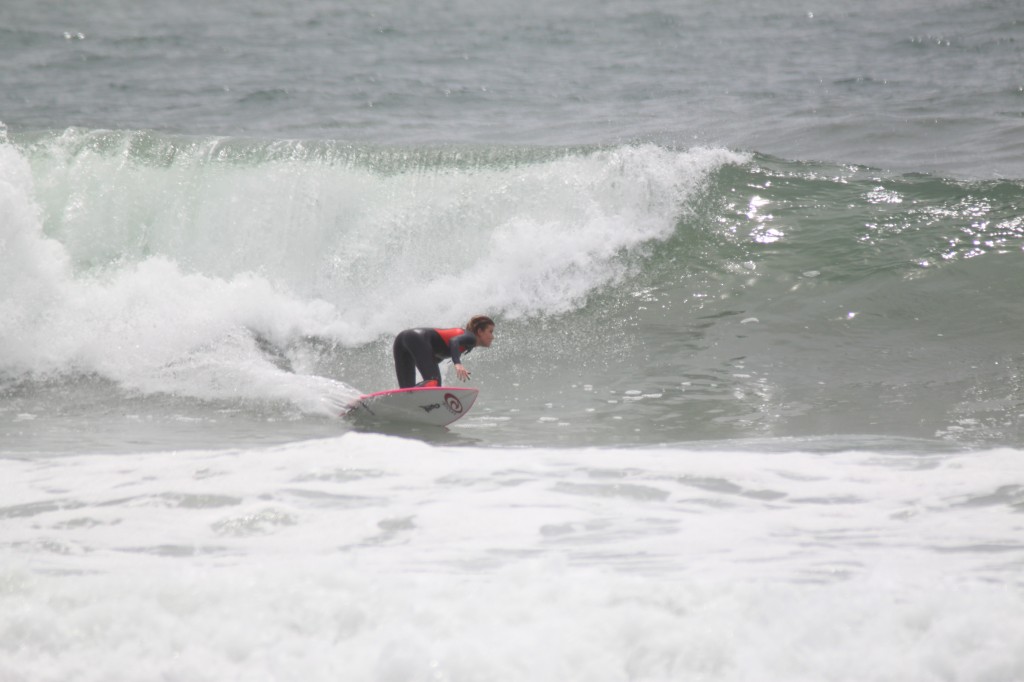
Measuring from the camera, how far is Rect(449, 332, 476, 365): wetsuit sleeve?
7.34 m

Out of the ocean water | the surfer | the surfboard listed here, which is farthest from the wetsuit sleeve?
the ocean water

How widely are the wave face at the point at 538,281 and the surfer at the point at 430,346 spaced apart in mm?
533

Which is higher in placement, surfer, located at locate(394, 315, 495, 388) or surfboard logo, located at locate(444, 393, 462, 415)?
surfer, located at locate(394, 315, 495, 388)

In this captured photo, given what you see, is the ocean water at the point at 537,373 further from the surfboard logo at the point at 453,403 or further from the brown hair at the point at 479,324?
the brown hair at the point at 479,324

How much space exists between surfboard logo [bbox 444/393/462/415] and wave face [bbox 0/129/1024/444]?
353 millimetres

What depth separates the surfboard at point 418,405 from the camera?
7168mm

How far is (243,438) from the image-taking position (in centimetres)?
675

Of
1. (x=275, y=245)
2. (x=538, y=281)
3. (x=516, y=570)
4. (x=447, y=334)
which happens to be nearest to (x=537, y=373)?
(x=447, y=334)

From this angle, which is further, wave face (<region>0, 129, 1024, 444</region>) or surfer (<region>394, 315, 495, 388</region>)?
wave face (<region>0, 129, 1024, 444</region>)

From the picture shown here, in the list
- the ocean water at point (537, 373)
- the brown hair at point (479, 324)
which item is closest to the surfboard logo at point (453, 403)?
the ocean water at point (537, 373)

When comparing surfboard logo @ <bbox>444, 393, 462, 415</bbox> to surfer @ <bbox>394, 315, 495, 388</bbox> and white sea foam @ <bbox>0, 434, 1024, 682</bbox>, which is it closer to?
surfer @ <bbox>394, 315, 495, 388</bbox>

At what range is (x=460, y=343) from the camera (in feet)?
24.3

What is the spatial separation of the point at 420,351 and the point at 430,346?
0.34 feet

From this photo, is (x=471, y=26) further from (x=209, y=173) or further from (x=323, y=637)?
(x=323, y=637)
